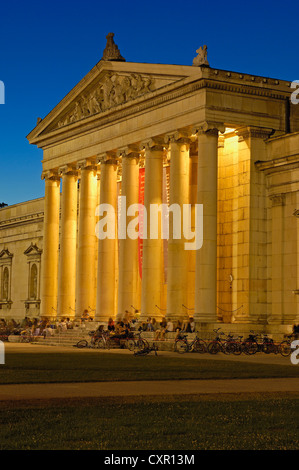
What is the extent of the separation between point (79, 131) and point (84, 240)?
9.86 meters

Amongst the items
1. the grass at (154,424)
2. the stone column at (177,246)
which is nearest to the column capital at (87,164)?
the stone column at (177,246)

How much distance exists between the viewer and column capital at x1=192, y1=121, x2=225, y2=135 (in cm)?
5941

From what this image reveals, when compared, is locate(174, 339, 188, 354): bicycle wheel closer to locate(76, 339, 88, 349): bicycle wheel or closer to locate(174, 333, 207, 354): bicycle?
locate(174, 333, 207, 354): bicycle

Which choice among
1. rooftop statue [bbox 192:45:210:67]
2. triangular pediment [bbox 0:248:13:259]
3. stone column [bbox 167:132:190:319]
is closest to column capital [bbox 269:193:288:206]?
stone column [bbox 167:132:190:319]

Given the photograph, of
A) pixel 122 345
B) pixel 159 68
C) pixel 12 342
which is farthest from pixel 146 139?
pixel 12 342

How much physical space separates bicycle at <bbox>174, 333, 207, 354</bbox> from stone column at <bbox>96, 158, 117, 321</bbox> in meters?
18.2

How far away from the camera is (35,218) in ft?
333

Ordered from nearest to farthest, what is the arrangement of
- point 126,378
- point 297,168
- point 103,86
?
point 126,378, point 297,168, point 103,86

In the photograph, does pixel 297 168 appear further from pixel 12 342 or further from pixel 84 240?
pixel 12 342

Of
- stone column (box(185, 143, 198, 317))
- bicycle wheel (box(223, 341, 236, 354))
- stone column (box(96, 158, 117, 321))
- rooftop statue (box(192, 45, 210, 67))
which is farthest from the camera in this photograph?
stone column (box(96, 158, 117, 321))

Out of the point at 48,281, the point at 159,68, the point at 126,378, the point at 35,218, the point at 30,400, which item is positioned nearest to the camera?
the point at 30,400

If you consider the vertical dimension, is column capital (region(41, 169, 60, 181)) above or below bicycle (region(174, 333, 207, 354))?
above

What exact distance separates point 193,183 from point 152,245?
644 cm

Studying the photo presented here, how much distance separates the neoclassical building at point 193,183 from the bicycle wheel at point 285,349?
5980mm
